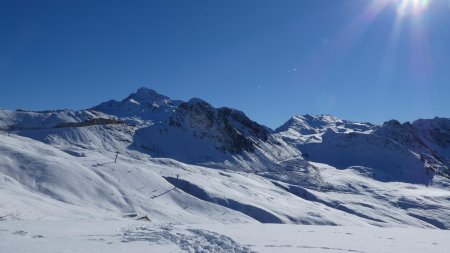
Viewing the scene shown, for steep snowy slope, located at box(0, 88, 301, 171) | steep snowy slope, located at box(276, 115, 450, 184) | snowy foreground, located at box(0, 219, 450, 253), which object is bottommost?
snowy foreground, located at box(0, 219, 450, 253)

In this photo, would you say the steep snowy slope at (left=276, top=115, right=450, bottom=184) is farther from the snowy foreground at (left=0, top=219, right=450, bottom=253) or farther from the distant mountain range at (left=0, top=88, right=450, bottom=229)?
the snowy foreground at (left=0, top=219, right=450, bottom=253)

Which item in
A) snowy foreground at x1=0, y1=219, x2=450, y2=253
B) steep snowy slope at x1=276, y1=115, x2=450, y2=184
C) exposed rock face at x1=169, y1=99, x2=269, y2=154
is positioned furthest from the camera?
steep snowy slope at x1=276, y1=115, x2=450, y2=184

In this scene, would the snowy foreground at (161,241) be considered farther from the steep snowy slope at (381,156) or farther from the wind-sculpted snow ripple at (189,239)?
the steep snowy slope at (381,156)

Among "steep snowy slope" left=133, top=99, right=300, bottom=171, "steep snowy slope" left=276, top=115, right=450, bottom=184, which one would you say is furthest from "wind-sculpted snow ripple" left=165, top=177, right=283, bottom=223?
"steep snowy slope" left=276, top=115, right=450, bottom=184

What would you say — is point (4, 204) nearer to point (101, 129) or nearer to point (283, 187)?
point (283, 187)

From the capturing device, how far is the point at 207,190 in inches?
2151

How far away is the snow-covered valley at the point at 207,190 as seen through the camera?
1545 centimetres

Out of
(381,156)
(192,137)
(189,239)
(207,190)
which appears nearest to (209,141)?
(192,137)

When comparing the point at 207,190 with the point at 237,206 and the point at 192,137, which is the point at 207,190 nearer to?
the point at 237,206

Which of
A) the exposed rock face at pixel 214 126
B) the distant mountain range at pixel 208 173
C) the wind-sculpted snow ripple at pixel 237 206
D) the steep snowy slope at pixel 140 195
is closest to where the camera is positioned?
the steep snowy slope at pixel 140 195

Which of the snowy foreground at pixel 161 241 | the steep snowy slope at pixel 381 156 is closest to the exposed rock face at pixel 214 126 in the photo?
the steep snowy slope at pixel 381 156

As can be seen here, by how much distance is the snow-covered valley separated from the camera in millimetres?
15453

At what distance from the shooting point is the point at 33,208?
80.9 ft

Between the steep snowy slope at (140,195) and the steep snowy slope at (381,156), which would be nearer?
the steep snowy slope at (140,195)
